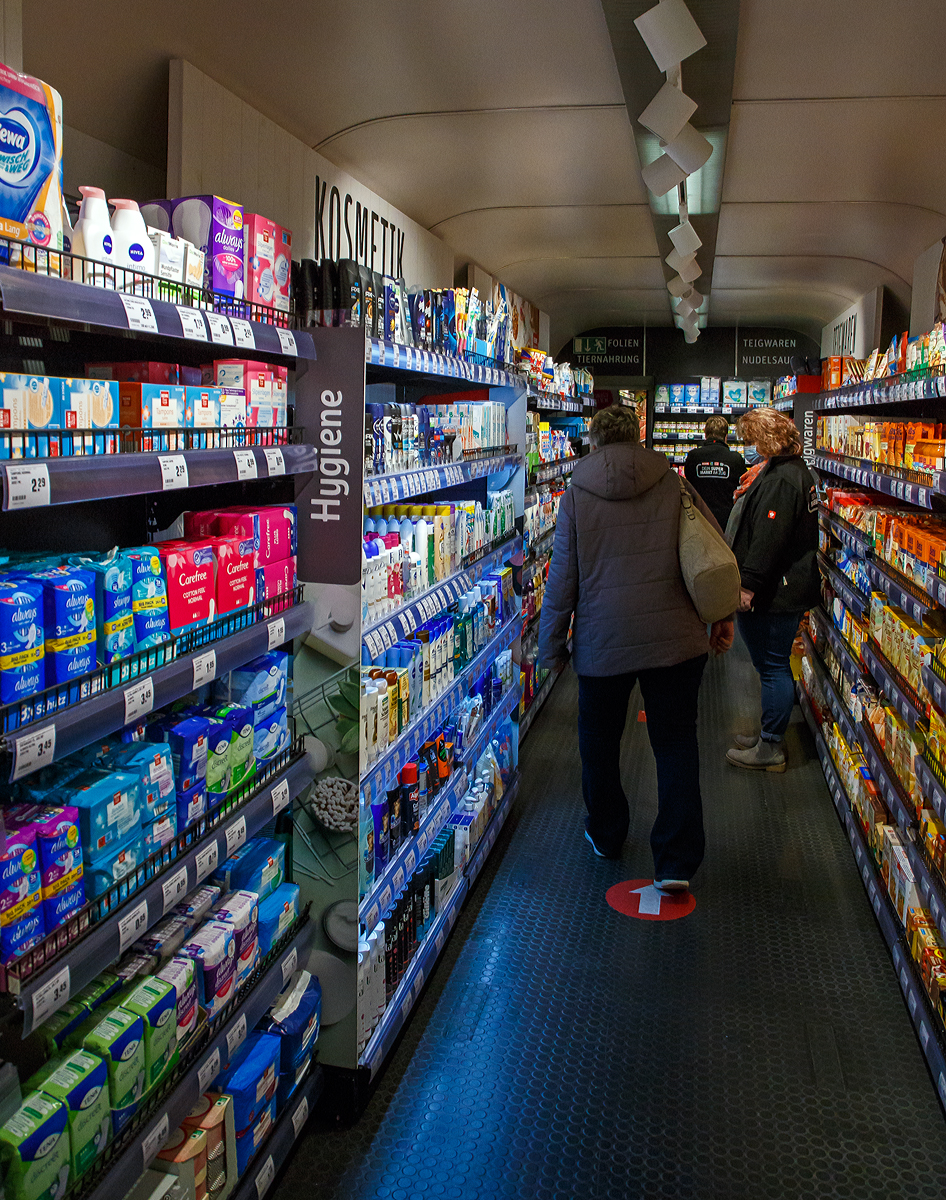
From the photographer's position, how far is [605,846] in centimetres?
417

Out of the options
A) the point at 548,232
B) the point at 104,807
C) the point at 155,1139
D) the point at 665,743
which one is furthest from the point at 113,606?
the point at 548,232

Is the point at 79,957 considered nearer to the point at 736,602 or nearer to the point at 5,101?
the point at 5,101

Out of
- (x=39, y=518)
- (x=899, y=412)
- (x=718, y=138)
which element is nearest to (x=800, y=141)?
(x=718, y=138)

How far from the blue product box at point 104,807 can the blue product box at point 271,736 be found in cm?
50

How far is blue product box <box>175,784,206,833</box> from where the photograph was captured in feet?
6.72

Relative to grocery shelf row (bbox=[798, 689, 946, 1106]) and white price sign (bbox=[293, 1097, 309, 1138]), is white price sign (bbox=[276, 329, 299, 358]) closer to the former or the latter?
white price sign (bbox=[293, 1097, 309, 1138])

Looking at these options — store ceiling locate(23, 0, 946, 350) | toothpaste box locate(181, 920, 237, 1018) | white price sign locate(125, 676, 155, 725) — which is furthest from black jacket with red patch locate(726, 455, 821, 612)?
white price sign locate(125, 676, 155, 725)

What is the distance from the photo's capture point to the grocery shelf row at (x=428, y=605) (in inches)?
107

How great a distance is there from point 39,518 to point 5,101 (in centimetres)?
91

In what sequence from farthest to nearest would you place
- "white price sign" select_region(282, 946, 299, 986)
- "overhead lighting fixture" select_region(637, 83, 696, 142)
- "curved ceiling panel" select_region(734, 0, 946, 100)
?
"overhead lighting fixture" select_region(637, 83, 696, 142), "curved ceiling panel" select_region(734, 0, 946, 100), "white price sign" select_region(282, 946, 299, 986)

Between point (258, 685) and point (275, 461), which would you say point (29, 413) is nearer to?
point (275, 461)

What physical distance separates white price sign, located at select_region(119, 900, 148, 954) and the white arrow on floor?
93.3 inches

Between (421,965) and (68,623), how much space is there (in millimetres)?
A: 1936

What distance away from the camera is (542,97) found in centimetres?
411
